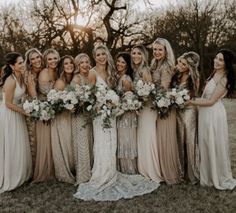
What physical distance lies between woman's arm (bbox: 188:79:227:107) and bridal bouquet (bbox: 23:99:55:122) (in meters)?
2.39

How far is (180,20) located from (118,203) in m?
26.7

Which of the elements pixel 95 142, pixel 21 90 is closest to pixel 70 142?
pixel 95 142

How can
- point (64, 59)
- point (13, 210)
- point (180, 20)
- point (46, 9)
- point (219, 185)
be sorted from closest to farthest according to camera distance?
1. point (13, 210)
2. point (219, 185)
3. point (64, 59)
4. point (46, 9)
5. point (180, 20)

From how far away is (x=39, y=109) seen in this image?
251 inches

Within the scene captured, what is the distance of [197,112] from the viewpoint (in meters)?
6.72

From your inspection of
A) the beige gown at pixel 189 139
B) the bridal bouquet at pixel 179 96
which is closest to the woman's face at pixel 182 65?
the beige gown at pixel 189 139

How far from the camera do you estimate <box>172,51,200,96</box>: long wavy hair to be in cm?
653

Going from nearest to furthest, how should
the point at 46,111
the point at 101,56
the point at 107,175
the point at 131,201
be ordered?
the point at 131,201 < the point at 46,111 < the point at 107,175 < the point at 101,56

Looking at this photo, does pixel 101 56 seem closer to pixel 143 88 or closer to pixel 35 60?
pixel 143 88

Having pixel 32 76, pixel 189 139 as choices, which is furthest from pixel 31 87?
pixel 189 139

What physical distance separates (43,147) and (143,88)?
210 cm

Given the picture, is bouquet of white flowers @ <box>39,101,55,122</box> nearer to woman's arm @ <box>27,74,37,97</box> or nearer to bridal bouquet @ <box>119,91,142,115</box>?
woman's arm @ <box>27,74,37,97</box>

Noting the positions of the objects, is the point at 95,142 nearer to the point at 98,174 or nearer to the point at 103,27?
the point at 98,174

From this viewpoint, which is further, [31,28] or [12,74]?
[31,28]
